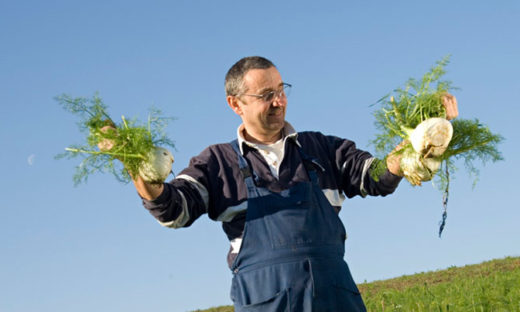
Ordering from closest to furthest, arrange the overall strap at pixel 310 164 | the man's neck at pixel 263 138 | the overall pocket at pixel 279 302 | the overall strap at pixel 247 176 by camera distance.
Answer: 1. the overall pocket at pixel 279 302
2. the overall strap at pixel 247 176
3. the overall strap at pixel 310 164
4. the man's neck at pixel 263 138

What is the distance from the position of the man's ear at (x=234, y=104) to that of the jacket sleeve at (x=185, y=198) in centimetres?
36

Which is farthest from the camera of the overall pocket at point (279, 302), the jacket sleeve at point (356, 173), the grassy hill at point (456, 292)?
the grassy hill at point (456, 292)

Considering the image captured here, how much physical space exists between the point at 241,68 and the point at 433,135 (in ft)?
4.94

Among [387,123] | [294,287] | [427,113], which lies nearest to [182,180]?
[294,287]

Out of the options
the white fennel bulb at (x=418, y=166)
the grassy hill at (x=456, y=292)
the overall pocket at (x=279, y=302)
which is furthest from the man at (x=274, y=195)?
the grassy hill at (x=456, y=292)

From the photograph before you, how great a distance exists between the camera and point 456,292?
350 inches

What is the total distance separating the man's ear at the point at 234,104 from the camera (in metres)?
4.18

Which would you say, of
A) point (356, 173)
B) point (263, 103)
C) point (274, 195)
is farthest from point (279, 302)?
point (263, 103)

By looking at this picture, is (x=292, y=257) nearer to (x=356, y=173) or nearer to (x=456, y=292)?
(x=356, y=173)

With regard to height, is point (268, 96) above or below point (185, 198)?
above

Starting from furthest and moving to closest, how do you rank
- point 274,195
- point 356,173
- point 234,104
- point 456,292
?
point 456,292 < point 234,104 < point 356,173 < point 274,195

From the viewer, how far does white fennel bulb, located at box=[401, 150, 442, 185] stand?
11.3ft

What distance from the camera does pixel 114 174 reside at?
348cm

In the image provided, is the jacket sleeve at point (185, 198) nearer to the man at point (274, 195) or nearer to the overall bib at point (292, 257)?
the man at point (274, 195)
